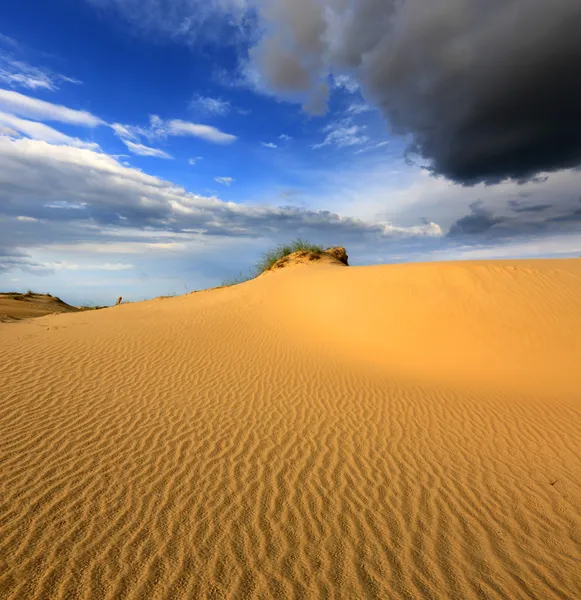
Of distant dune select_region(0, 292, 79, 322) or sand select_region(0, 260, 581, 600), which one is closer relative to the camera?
sand select_region(0, 260, 581, 600)

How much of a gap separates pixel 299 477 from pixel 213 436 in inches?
70.1

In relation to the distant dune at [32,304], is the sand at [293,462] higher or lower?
lower

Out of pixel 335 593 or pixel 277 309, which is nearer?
pixel 335 593

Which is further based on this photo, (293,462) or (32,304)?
(32,304)

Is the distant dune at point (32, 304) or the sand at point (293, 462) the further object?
the distant dune at point (32, 304)

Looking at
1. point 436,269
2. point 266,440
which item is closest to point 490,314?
point 436,269

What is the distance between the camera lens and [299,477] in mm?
5027

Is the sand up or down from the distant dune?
down

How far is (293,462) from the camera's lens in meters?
5.41

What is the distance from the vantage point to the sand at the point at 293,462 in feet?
11.3

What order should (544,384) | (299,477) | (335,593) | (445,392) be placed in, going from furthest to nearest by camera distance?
(544,384)
(445,392)
(299,477)
(335,593)

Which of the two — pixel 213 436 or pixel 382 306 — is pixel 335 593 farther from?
pixel 382 306

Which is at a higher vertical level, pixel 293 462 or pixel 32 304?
pixel 32 304

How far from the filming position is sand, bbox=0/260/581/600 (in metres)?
3.45
